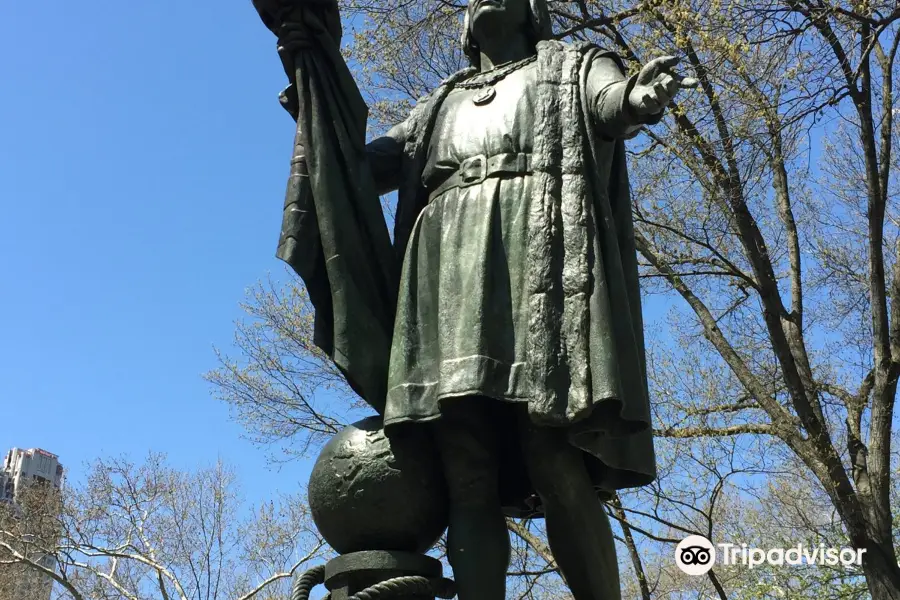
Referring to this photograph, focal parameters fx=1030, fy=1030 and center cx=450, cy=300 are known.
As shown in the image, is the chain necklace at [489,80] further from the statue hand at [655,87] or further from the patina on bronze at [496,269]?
the statue hand at [655,87]

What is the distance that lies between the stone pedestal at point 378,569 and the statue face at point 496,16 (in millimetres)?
1990

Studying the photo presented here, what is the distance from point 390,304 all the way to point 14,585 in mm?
18845

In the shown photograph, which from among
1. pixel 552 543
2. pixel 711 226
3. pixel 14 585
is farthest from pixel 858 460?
pixel 14 585

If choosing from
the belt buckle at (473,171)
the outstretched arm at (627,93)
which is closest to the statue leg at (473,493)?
the belt buckle at (473,171)

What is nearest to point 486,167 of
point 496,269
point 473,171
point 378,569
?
point 473,171

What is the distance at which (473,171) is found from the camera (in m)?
3.58

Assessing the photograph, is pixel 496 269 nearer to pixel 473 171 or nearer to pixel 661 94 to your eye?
pixel 473 171

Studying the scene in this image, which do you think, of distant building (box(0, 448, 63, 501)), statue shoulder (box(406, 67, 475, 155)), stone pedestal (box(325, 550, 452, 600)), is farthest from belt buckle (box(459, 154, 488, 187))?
distant building (box(0, 448, 63, 501))

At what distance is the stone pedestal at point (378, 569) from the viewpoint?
3.18m

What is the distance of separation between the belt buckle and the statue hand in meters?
0.57

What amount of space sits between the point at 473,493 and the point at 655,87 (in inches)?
54.4

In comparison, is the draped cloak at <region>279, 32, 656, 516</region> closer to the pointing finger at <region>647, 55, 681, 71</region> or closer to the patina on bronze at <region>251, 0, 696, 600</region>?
the patina on bronze at <region>251, 0, 696, 600</region>

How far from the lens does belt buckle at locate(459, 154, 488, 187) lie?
3.55 m

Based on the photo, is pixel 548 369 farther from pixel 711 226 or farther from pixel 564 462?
pixel 711 226
